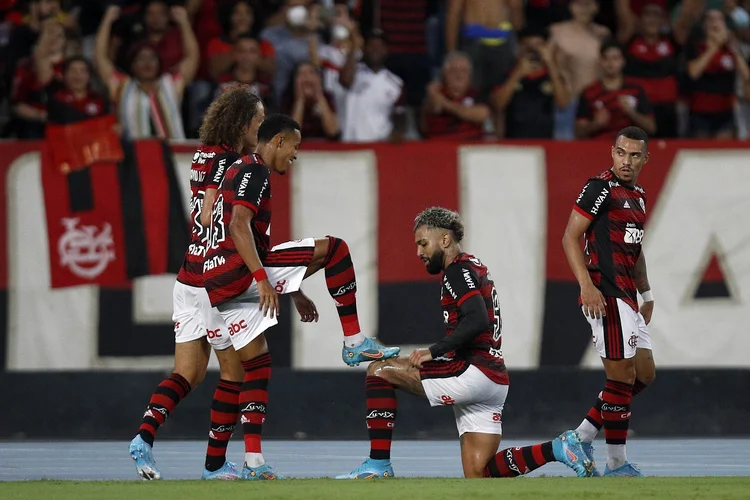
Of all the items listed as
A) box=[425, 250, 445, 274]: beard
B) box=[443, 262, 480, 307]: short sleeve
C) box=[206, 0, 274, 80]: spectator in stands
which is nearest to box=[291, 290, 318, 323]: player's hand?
box=[425, 250, 445, 274]: beard

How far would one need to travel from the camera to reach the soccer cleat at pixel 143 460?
7.71 metres

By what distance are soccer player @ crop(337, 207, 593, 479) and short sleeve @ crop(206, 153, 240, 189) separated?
1162 millimetres

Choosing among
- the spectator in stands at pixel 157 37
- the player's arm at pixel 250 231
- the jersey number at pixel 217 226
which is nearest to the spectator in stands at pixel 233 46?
the spectator in stands at pixel 157 37

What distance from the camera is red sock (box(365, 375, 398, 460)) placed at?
25.5ft

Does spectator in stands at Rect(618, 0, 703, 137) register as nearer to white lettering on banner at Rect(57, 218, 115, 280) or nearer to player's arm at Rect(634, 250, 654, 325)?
player's arm at Rect(634, 250, 654, 325)

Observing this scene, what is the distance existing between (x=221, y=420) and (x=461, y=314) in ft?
5.07

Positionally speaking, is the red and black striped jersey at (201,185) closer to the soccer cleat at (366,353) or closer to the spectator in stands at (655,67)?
the soccer cleat at (366,353)

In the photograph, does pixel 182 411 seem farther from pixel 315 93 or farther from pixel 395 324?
pixel 315 93

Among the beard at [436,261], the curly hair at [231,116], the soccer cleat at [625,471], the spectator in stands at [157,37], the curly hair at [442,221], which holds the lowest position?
the soccer cleat at [625,471]

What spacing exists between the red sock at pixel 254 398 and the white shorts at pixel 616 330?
2.03 metres

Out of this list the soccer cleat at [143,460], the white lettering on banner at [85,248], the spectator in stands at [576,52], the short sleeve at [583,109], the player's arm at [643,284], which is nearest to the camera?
the soccer cleat at [143,460]

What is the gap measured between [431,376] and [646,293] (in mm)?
1823

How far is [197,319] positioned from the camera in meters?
8.13

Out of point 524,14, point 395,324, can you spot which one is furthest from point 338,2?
point 395,324
